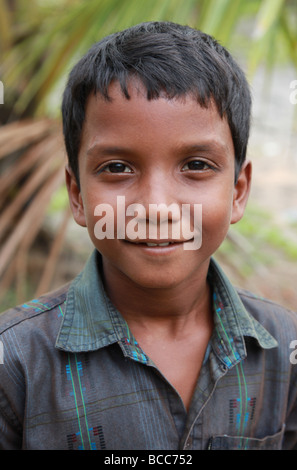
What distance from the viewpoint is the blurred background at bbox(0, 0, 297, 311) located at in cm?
162

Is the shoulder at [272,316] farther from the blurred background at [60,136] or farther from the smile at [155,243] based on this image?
the blurred background at [60,136]

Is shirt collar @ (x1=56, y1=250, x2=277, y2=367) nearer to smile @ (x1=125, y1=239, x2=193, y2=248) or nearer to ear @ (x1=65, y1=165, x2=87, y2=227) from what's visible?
ear @ (x1=65, y1=165, x2=87, y2=227)

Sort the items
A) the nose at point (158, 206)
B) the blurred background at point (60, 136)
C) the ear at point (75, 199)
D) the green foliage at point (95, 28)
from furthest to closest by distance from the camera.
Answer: the blurred background at point (60, 136) < the green foliage at point (95, 28) < the ear at point (75, 199) < the nose at point (158, 206)

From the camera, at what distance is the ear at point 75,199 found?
3.66 feet

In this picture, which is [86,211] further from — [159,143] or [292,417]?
[292,417]

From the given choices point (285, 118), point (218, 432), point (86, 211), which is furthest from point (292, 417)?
point (285, 118)

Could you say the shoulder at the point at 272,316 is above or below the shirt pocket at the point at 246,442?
above

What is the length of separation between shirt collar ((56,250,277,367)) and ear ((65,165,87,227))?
0.10 meters

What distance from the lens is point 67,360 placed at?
1.02 metres

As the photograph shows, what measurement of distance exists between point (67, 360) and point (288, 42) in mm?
1460

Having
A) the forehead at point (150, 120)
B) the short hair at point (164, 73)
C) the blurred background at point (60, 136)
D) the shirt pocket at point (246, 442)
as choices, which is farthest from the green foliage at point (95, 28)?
the shirt pocket at point (246, 442)

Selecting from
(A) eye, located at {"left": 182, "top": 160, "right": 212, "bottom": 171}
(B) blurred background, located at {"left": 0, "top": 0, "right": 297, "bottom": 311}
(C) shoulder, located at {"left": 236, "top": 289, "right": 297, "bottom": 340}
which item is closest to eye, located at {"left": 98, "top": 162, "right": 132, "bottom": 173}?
(A) eye, located at {"left": 182, "top": 160, "right": 212, "bottom": 171}

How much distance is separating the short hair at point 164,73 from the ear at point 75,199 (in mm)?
35

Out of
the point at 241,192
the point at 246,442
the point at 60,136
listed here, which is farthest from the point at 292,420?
the point at 60,136
